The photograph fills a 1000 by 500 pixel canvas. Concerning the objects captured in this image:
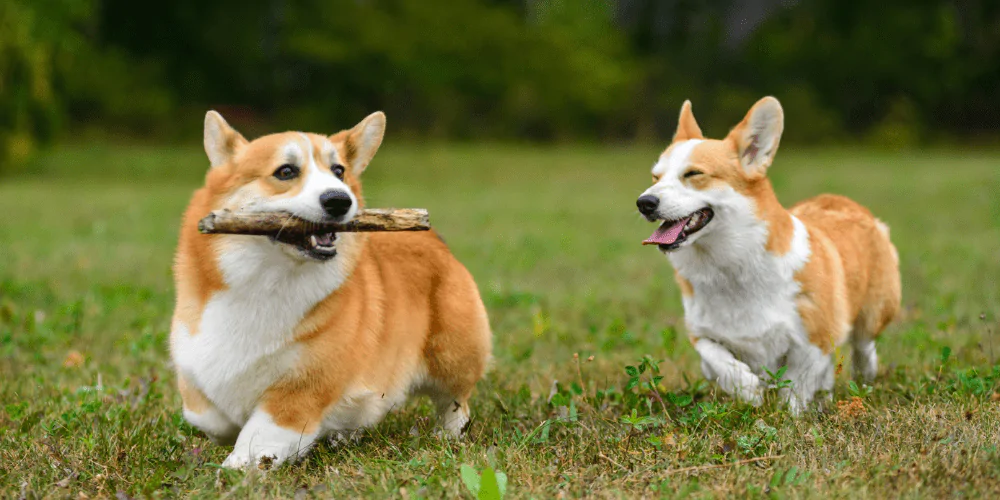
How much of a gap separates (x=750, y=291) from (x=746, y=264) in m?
0.12

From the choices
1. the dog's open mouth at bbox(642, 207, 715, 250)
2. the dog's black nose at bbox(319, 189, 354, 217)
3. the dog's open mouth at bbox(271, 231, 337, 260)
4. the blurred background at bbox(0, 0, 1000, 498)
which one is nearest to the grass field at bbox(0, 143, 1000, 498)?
the blurred background at bbox(0, 0, 1000, 498)

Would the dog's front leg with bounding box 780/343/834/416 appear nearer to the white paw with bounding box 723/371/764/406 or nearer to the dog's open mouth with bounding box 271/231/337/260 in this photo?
the white paw with bounding box 723/371/764/406

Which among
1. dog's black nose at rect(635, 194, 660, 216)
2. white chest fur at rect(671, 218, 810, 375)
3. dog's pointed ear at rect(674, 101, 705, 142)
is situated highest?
dog's pointed ear at rect(674, 101, 705, 142)

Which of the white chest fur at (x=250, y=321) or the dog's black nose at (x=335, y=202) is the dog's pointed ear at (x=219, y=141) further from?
the dog's black nose at (x=335, y=202)

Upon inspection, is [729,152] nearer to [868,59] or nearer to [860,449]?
[860,449]

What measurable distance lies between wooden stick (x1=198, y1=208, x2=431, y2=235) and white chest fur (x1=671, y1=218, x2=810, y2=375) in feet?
4.43

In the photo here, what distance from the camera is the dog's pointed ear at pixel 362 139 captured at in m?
3.64

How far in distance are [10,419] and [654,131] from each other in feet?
113

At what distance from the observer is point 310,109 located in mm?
34125

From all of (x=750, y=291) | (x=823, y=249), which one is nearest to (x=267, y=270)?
(x=750, y=291)

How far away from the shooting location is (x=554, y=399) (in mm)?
3795

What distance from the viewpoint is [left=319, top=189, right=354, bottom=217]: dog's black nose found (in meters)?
3.08

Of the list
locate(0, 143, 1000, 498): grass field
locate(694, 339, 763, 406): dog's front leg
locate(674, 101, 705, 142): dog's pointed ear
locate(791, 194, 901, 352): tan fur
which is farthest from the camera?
locate(674, 101, 705, 142): dog's pointed ear

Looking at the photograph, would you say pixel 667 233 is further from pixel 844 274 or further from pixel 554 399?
pixel 844 274
